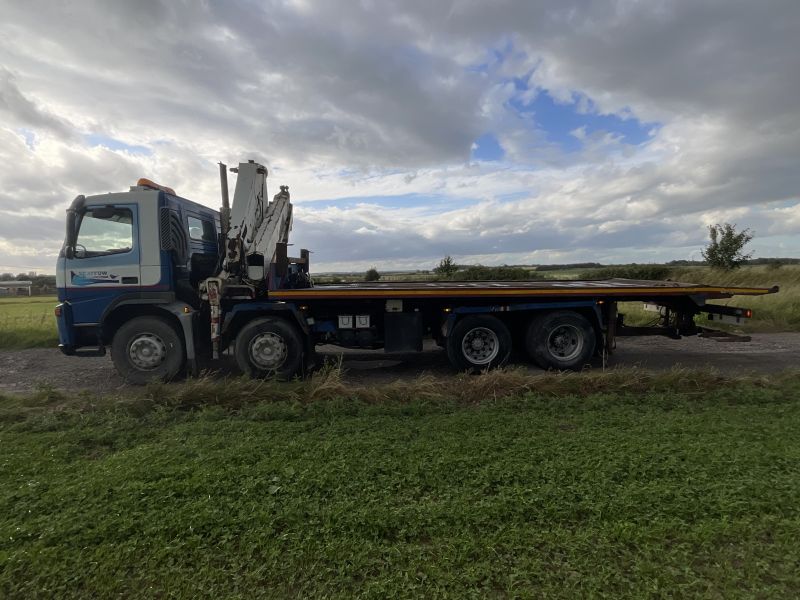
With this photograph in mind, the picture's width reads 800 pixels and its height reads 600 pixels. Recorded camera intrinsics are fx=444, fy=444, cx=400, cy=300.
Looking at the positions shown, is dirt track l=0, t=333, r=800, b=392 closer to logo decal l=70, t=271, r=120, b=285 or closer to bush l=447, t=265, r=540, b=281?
logo decal l=70, t=271, r=120, b=285

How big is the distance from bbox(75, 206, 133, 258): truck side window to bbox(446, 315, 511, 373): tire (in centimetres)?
499

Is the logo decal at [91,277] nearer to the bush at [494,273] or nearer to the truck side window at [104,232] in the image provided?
the truck side window at [104,232]

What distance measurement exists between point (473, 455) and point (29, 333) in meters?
11.9

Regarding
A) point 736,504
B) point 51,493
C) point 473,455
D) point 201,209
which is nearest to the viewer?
point 736,504

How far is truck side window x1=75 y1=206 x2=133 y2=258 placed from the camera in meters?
6.43

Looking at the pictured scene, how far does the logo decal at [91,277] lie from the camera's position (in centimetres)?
644

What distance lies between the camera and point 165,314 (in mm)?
6629

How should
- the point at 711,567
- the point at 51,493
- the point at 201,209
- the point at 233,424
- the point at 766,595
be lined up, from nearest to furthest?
the point at 766,595
the point at 711,567
the point at 51,493
the point at 233,424
the point at 201,209

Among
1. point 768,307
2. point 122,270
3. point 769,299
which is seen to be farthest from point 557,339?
point 769,299

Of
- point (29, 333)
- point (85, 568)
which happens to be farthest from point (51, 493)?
point (29, 333)

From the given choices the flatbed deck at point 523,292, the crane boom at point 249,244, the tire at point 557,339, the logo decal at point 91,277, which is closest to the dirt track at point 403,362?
the tire at point 557,339

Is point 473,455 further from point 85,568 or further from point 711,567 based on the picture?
point 85,568

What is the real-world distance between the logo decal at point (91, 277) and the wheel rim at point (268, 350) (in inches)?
85.9

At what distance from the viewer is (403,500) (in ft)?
9.23
